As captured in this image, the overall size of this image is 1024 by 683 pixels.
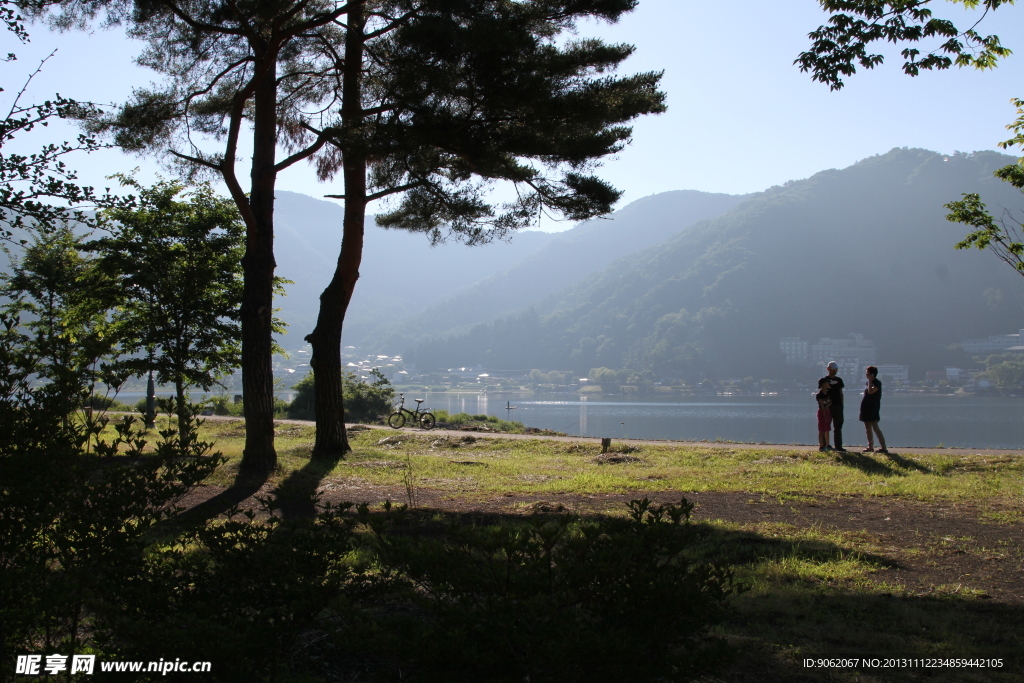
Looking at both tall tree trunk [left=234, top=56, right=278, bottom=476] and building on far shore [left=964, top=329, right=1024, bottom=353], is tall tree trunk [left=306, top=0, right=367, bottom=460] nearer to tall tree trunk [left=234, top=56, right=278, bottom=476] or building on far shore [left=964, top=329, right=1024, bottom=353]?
tall tree trunk [left=234, top=56, right=278, bottom=476]

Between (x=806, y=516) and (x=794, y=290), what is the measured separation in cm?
10997

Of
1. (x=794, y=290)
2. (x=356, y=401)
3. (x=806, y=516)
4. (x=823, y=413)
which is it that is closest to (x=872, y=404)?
(x=823, y=413)

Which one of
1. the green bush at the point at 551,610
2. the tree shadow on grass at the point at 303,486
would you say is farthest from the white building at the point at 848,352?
the green bush at the point at 551,610

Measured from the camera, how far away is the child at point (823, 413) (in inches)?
431

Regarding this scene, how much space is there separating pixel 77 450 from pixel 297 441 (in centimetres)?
1204

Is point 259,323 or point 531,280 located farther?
point 531,280

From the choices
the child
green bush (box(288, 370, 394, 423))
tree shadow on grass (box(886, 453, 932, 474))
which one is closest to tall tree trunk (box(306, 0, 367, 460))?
the child

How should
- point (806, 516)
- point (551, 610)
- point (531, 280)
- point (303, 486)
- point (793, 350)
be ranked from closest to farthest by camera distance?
point (551, 610), point (806, 516), point (303, 486), point (793, 350), point (531, 280)

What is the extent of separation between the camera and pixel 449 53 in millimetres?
8219

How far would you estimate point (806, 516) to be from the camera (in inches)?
254

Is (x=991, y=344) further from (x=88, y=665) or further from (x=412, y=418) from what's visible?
(x=88, y=665)

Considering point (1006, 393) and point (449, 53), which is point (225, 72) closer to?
point (449, 53)

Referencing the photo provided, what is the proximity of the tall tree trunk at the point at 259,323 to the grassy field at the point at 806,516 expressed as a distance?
0.49 meters

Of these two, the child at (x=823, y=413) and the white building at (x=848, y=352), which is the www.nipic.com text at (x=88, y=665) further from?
the white building at (x=848, y=352)
